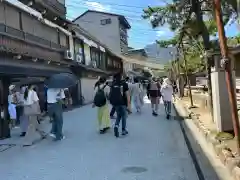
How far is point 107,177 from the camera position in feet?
21.7

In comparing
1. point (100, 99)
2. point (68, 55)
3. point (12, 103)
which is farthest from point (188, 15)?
point (68, 55)

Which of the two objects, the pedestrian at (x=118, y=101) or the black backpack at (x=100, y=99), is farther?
the black backpack at (x=100, y=99)

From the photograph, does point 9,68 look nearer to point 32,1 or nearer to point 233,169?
point 32,1

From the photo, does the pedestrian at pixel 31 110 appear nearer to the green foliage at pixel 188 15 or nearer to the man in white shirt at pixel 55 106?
the man in white shirt at pixel 55 106

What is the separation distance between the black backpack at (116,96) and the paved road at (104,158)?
1.04m

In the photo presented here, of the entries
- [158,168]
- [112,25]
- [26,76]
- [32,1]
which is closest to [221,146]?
[158,168]

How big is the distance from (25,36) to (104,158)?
423 inches

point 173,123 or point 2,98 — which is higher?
point 2,98

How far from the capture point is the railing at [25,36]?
1507cm

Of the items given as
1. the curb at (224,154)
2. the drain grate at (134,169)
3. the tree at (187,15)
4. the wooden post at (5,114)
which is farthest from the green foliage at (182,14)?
the drain grate at (134,169)

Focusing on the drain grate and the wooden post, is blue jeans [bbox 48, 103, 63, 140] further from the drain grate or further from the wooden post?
the drain grate

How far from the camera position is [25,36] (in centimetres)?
1728

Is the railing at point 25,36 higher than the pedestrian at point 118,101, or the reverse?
the railing at point 25,36

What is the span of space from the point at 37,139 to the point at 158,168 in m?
5.29
